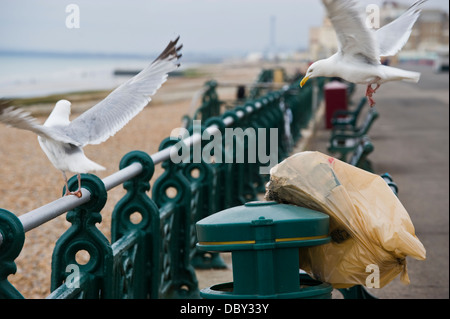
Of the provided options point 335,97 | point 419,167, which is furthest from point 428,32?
point 335,97

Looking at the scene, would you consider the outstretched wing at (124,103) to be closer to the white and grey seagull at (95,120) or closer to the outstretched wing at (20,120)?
the white and grey seagull at (95,120)

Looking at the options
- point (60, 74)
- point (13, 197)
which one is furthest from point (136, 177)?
point (13, 197)

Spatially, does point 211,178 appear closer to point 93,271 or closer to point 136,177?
point 136,177

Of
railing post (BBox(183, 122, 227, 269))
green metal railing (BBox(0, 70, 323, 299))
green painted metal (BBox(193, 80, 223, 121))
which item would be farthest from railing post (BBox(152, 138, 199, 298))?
green painted metal (BBox(193, 80, 223, 121))

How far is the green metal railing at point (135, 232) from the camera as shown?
2.96 m

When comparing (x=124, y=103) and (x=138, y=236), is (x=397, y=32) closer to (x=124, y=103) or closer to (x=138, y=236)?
(x=124, y=103)

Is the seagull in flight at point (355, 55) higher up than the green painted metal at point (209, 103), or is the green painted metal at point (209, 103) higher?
the seagull in flight at point (355, 55)

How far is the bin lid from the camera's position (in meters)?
2.36

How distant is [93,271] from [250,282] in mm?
1506

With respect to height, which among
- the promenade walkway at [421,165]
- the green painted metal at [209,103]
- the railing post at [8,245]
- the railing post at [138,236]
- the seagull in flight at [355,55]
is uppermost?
the seagull in flight at [355,55]

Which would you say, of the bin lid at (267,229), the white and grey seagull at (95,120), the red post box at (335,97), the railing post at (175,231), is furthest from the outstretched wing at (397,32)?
the red post box at (335,97)

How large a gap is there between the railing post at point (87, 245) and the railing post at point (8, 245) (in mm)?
893

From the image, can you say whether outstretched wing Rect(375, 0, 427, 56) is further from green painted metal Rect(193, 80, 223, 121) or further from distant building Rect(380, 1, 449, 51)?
green painted metal Rect(193, 80, 223, 121)
